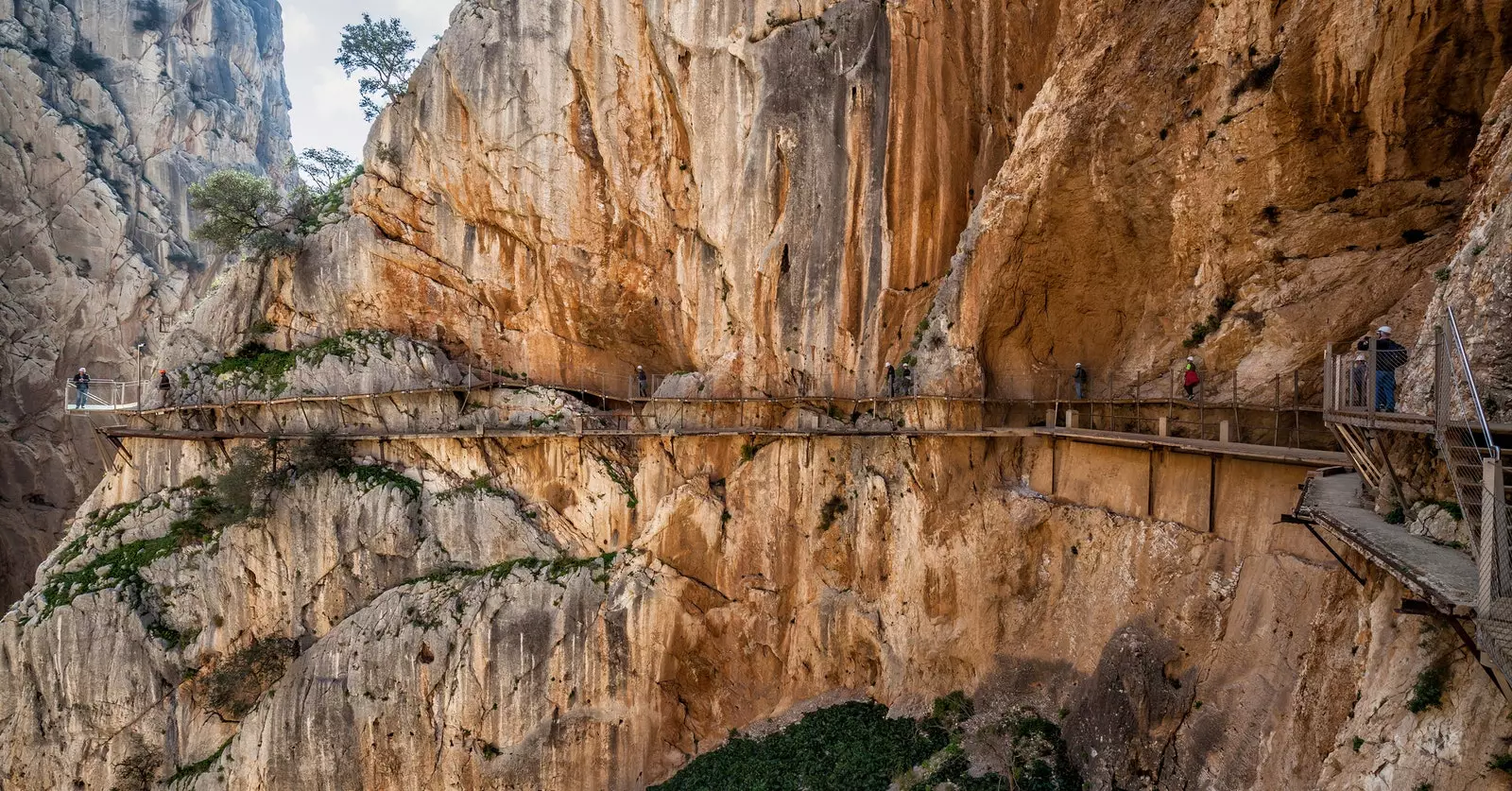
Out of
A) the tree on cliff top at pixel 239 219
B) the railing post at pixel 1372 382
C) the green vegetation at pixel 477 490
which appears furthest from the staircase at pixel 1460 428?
the tree on cliff top at pixel 239 219

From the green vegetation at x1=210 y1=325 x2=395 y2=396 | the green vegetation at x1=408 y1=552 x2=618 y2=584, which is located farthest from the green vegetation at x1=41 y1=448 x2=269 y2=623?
the green vegetation at x1=408 y1=552 x2=618 y2=584

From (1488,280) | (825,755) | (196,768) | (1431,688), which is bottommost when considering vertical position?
(196,768)

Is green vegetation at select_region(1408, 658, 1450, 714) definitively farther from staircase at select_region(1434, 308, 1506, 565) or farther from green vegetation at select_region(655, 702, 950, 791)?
green vegetation at select_region(655, 702, 950, 791)

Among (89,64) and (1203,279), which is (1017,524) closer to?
(1203,279)

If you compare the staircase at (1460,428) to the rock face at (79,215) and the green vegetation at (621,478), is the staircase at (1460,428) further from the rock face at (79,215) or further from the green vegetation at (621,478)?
the rock face at (79,215)

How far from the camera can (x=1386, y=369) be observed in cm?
875

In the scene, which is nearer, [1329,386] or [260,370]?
[1329,386]

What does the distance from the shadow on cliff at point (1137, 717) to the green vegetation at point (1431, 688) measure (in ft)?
23.4

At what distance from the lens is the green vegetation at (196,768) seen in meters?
22.0

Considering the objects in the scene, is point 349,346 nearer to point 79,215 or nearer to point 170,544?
point 170,544

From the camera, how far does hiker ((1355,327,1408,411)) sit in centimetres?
839

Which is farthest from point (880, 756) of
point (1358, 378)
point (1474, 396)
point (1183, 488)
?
point (1474, 396)

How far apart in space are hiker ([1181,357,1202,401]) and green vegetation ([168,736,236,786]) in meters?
28.5

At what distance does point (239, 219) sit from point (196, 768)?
18.7m
